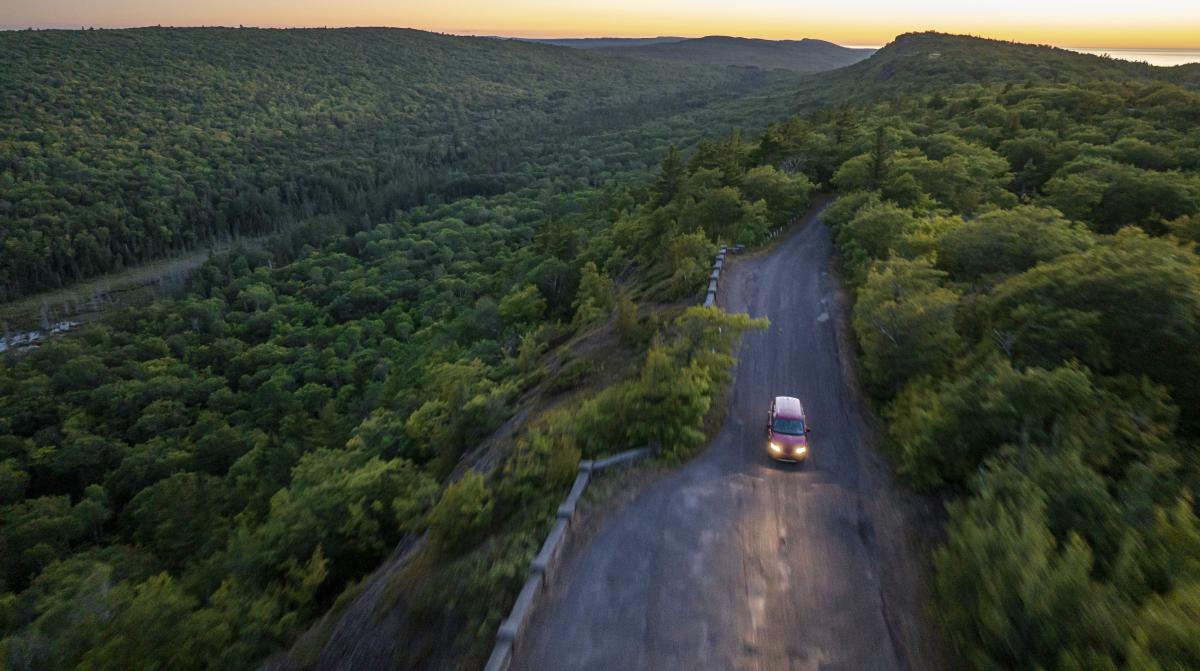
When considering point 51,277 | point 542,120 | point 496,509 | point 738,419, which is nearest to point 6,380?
point 51,277

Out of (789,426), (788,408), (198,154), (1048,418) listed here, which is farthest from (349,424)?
(198,154)

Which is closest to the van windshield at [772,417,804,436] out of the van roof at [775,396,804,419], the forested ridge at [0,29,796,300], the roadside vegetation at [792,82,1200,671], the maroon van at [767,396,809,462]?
the maroon van at [767,396,809,462]

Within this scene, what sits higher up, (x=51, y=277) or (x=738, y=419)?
(x=738, y=419)

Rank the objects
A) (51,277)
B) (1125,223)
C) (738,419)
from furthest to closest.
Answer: (51,277) → (1125,223) → (738,419)

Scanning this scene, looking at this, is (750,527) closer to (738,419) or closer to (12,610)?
(738,419)

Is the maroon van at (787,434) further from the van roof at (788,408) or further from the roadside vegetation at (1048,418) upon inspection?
the roadside vegetation at (1048,418)

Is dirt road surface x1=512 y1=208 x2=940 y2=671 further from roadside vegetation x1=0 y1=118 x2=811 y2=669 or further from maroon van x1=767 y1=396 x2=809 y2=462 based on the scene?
roadside vegetation x1=0 y1=118 x2=811 y2=669

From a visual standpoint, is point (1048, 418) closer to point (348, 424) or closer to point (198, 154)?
point (348, 424)
